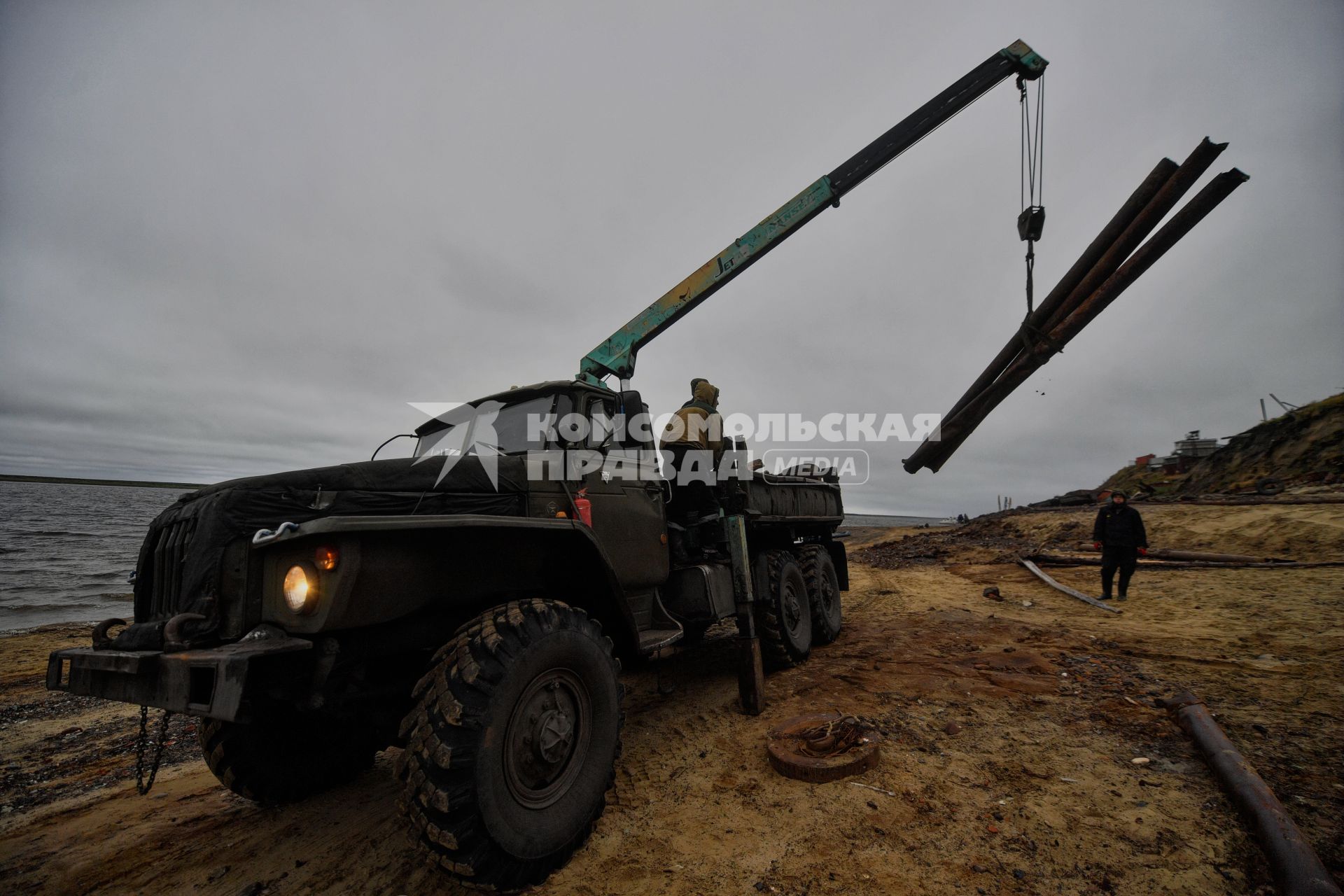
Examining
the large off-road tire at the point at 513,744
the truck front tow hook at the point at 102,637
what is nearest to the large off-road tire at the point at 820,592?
the large off-road tire at the point at 513,744

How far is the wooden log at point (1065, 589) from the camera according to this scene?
741 cm

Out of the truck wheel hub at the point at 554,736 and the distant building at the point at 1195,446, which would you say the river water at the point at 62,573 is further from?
the distant building at the point at 1195,446

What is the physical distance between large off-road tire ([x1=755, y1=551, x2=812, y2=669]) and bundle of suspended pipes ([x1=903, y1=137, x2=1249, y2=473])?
210cm

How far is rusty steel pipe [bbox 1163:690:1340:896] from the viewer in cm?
187

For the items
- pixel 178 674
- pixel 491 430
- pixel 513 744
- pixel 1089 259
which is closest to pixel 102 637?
pixel 178 674

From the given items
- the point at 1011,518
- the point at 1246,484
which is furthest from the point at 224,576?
the point at 1246,484

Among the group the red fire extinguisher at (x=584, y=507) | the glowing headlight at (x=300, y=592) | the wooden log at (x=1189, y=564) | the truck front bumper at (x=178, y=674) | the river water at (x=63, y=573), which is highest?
the red fire extinguisher at (x=584, y=507)

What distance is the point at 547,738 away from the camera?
2.54 m

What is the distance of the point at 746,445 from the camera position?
5.04m

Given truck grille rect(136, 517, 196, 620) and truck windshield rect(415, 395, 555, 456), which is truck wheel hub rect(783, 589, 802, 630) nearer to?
truck windshield rect(415, 395, 555, 456)

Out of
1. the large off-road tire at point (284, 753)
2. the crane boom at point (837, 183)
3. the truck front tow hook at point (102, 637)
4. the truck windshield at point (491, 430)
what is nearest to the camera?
the truck front tow hook at point (102, 637)

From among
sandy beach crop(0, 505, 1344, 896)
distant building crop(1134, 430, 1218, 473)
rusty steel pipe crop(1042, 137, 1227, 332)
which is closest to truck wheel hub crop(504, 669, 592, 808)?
sandy beach crop(0, 505, 1344, 896)

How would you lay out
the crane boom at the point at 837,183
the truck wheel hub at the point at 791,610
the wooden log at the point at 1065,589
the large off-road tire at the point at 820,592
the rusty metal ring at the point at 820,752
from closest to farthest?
the rusty metal ring at the point at 820,752, the truck wheel hub at the point at 791,610, the large off-road tire at the point at 820,592, the crane boom at the point at 837,183, the wooden log at the point at 1065,589

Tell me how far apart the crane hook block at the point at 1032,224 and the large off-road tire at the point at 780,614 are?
413 cm
